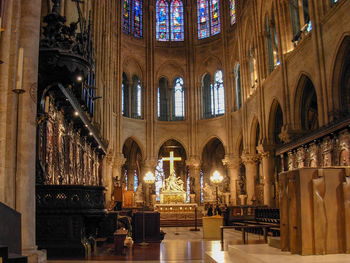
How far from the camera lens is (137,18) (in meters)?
37.3

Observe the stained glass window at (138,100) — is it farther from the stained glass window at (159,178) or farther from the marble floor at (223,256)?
the marble floor at (223,256)

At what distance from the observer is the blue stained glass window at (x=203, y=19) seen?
123 feet

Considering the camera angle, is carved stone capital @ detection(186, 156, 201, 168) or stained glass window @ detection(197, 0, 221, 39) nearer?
carved stone capital @ detection(186, 156, 201, 168)

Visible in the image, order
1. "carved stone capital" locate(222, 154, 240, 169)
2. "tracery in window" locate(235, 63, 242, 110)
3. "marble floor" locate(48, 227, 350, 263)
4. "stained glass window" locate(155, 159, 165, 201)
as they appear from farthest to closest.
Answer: "stained glass window" locate(155, 159, 165, 201)
"tracery in window" locate(235, 63, 242, 110)
"carved stone capital" locate(222, 154, 240, 169)
"marble floor" locate(48, 227, 350, 263)

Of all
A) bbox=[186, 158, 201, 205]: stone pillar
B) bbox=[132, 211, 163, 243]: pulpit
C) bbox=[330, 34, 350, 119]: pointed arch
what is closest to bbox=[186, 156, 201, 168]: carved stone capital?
bbox=[186, 158, 201, 205]: stone pillar

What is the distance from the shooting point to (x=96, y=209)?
871cm

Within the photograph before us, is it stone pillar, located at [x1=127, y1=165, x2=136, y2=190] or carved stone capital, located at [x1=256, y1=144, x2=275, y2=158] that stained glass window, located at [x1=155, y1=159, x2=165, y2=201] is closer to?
stone pillar, located at [x1=127, y1=165, x2=136, y2=190]

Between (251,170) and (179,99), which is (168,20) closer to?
(179,99)

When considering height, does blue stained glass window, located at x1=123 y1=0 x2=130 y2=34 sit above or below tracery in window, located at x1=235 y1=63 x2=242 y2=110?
above

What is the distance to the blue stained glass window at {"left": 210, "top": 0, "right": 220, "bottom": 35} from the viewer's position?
120 ft

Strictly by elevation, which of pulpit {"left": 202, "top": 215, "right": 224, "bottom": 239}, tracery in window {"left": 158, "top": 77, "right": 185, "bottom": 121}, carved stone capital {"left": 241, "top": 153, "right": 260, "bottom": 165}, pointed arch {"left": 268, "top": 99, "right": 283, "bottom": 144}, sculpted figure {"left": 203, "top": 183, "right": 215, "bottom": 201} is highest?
tracery in window {"left": 158, "top": 77, "right": 185, "bottom": 121}

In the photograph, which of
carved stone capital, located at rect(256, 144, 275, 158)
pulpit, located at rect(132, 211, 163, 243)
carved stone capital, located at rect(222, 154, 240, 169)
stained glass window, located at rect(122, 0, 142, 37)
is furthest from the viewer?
stained glass window, located at rect(122, 0, 142, 37)

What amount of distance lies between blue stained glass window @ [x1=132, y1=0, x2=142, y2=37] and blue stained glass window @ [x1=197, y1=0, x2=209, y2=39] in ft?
17.7

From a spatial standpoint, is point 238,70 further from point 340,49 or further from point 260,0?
point 340,49
